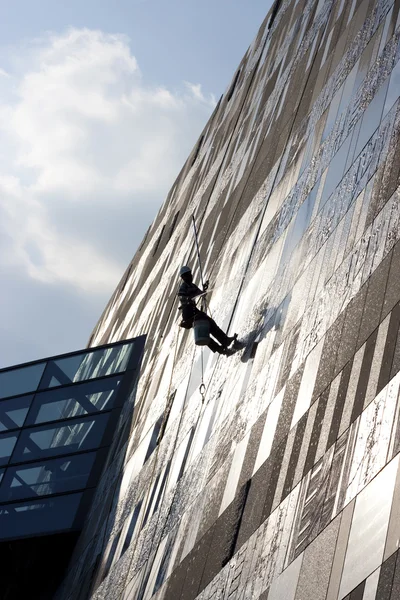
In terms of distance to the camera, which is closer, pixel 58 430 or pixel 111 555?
pixel 111 555

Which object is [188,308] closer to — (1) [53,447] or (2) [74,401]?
(1) [53,447]

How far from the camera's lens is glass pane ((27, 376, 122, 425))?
2702 centimetres

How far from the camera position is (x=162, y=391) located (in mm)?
23109

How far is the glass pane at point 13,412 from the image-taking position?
89.7 ft

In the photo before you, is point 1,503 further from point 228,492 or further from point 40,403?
point 228,492

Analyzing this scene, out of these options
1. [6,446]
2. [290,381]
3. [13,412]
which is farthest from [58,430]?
[290,381]

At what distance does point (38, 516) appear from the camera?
24156mm

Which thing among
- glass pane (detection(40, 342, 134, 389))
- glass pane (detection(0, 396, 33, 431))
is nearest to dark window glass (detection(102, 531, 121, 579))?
glass pane (detection(0, 396, 33, 431))

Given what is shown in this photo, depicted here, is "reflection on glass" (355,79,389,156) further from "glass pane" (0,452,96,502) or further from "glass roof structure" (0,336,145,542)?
"glass pane" (0,452,96,502)

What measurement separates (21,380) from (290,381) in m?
16.6

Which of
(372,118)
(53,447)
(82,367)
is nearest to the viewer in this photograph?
(372,118)

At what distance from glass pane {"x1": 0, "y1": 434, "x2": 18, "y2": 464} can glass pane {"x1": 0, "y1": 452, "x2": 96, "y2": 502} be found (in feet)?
2.03

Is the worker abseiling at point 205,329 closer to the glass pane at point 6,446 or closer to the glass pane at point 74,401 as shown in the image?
the glass pane at point 74,401

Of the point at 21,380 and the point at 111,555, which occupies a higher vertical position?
the point at 21,380
